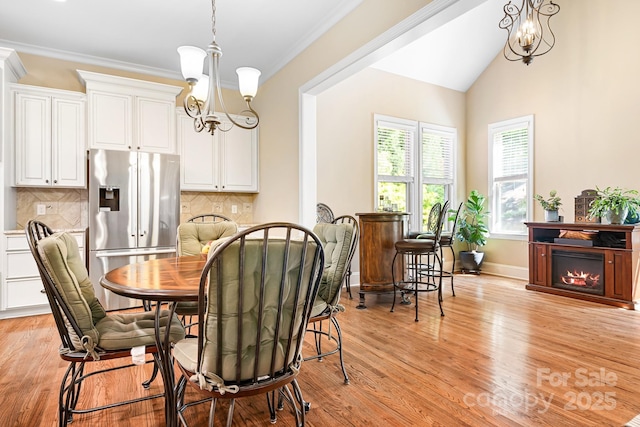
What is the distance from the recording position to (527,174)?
18.5ft

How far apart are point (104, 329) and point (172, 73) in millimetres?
4020

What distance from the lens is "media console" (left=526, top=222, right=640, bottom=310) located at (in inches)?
157

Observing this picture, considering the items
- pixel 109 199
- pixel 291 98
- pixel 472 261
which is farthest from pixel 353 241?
pixel 472 261

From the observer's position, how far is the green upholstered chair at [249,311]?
4.07 feet

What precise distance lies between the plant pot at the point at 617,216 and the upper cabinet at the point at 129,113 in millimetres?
5223

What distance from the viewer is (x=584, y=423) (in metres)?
1.78

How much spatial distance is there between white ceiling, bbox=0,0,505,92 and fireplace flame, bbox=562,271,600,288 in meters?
3.68

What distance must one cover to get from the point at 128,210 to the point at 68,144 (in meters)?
0.98

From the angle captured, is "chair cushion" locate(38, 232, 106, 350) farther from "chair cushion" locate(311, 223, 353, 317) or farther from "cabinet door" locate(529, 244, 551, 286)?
"cabinet door" locate(529, 244, 551, 286)

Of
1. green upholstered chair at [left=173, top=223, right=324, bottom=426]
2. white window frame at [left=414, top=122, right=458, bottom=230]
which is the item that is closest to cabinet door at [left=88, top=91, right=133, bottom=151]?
green upholstered chair at [left=173, top=223, right=324, bottom=426]

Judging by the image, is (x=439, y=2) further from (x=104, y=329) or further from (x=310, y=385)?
(x=104, y=329)

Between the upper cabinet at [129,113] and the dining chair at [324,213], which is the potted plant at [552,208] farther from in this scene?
the upper cabinet at [129,113]

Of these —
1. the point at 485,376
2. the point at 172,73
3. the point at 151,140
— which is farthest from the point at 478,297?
the point at 172,73

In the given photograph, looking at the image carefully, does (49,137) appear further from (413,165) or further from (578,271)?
(578,271)
